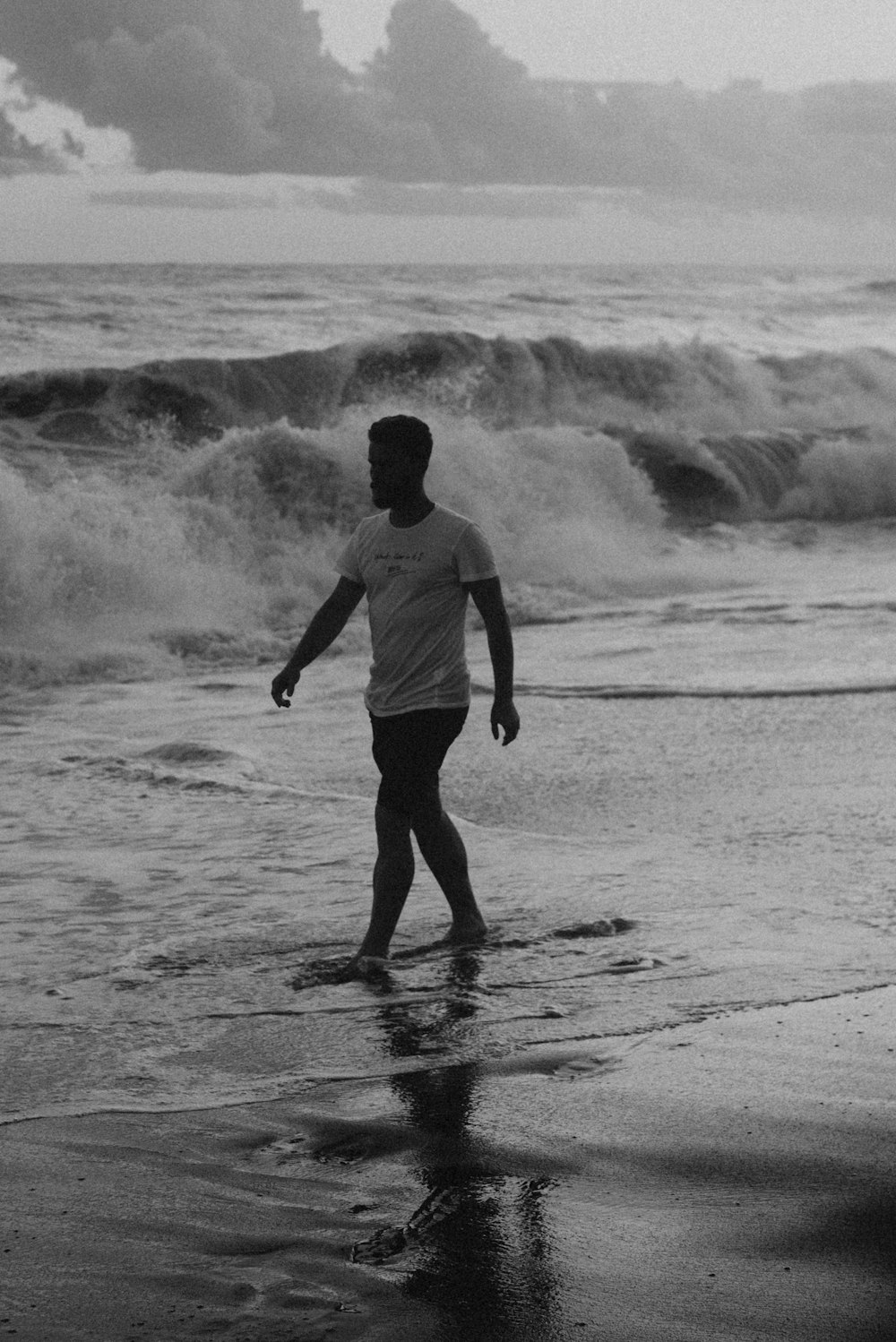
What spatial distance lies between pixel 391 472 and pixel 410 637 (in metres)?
0.48

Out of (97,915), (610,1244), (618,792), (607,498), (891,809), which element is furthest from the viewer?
(607,498)

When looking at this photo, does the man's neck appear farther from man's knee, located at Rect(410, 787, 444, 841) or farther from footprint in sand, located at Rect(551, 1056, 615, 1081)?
footprint in sand, located at Rect(551, 1056, 615, 1081)

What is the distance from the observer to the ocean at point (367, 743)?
4.47m

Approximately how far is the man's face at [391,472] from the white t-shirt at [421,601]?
0.14 meters

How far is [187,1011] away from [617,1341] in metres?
2.10

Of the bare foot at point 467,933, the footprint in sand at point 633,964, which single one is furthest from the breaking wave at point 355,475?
the footprint in sand at point 633,964

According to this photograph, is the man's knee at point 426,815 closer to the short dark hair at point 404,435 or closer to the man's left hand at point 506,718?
the man's left hand at point 506,718

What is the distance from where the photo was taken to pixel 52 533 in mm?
13273

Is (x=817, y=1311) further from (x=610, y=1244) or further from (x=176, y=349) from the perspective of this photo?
(x=176, y=349)

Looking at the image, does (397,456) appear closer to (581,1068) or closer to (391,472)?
(391,472)

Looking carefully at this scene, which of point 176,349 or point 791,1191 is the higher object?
point 176,349

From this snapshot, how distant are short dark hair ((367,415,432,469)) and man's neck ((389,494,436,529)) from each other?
12 centimetres

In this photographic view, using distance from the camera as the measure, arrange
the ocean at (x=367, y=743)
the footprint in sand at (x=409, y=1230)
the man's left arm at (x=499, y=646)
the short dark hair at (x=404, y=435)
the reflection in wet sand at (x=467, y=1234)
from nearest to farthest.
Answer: the reflection in wet sand at (x=467, y=1234)
the footprint in sand at (x=409, y=1230)
the ocean at (x=367, y=743)
the short dark hair at (x=404, y=435)
the man's left arm at (x=499, y=646)

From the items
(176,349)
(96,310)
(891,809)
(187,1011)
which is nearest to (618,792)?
(891,809)
